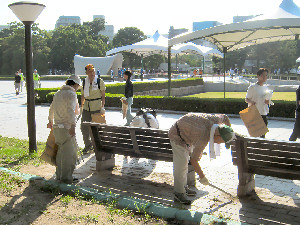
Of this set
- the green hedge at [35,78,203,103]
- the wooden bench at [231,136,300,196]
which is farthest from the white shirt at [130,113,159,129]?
→ the green hedge at [35,78,203,103]

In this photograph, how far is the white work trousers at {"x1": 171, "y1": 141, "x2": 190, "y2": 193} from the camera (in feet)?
14.4

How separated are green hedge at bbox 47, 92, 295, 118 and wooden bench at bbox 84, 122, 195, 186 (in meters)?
7.74

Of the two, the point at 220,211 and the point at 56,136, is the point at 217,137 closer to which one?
the point at 220,211

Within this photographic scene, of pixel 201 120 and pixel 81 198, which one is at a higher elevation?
pixel 201 120

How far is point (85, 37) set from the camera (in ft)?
217

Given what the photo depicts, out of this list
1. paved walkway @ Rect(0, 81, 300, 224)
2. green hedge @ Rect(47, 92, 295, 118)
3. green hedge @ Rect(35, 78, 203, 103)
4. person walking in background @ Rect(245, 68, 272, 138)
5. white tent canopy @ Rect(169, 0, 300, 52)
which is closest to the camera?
paved walkway @ Rect(0, 81, 300, 224)

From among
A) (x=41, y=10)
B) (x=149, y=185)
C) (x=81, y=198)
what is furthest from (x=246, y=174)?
(x=41, y=10)

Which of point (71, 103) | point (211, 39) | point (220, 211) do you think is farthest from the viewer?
point (211, 39)

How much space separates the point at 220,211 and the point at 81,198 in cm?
177

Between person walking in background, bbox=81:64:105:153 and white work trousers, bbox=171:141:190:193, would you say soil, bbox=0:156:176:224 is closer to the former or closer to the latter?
white work trousers, bbox=171:141:190:193

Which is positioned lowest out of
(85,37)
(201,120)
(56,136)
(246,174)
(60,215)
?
(60,215)

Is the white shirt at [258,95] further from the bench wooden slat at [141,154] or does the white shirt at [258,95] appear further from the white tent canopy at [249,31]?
the white tent canopy at [249,31]

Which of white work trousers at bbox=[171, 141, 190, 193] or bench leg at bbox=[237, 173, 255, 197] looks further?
bench leg at bbox=[237, 173, 255, 197]

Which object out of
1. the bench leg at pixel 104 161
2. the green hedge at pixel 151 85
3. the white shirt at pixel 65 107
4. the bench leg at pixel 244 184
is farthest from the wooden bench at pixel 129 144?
the green hedge at pixel 151 85
